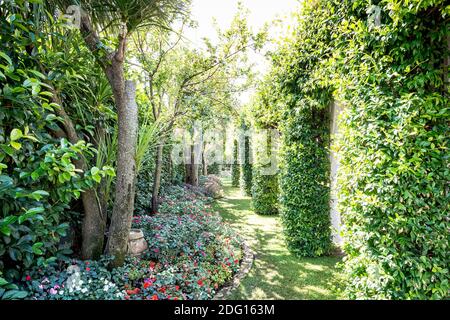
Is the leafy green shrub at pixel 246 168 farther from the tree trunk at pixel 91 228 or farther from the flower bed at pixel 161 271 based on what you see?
the tree trunk at pixel 91 228

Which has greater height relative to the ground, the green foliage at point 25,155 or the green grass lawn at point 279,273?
the green foliage at point 25,155

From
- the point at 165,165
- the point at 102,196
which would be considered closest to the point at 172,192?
the point at 165,165

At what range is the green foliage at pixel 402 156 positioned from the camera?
1.87 meters

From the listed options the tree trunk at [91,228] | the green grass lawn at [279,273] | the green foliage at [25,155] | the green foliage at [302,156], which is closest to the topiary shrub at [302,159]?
the green foliage at [302,156]

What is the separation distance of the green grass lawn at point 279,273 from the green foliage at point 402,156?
3.88ft

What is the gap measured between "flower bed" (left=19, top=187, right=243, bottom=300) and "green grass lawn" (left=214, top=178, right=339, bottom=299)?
0.42 meters

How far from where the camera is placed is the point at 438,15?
1.92 m

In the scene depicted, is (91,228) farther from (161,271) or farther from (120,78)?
(120,78)

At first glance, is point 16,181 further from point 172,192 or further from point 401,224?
point 172,192

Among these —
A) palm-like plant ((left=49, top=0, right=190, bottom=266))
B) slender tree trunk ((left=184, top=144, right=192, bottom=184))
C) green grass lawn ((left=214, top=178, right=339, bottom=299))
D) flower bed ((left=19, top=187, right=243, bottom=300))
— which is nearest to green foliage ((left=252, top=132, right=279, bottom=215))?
green grass lawn ((left=214, top=178, right=339, bottom=299))

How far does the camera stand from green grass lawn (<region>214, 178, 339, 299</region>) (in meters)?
3.18

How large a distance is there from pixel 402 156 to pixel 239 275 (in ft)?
9.67

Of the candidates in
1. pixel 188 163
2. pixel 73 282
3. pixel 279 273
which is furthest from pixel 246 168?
pixel 73 282

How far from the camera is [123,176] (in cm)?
272
